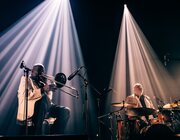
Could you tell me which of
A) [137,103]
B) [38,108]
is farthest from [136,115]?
[38,108]

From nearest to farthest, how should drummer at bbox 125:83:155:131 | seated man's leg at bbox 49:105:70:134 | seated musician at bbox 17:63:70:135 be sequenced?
seated musician at bbox 17:63:70:135 < seated man's leg at bbox 49:105:70:134 < drummer at bbox 125:83:155:131

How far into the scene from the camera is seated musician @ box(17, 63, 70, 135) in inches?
191

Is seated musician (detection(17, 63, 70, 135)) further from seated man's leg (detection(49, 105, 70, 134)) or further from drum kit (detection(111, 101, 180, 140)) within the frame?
drum kit (detection(111, 101, 180, 140))

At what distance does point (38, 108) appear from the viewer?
500 cm

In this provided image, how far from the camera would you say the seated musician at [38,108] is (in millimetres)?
4863

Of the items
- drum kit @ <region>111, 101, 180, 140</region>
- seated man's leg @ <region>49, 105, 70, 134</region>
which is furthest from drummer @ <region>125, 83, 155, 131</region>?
seated man's leg @ <region>49, 105, 70, 134</region>

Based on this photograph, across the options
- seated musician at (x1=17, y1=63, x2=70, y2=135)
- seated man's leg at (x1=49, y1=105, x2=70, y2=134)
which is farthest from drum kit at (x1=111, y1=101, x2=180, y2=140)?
seated musician at (x1=17, y1=63, x2=70, y2=135)

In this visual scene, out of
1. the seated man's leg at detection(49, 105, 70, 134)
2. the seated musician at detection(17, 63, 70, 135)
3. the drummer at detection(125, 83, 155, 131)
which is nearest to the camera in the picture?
the seated musician at detection(17, 63, 70, 135)

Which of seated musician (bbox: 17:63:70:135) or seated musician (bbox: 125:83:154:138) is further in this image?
seated musician (bbox: 125:83:154:138)

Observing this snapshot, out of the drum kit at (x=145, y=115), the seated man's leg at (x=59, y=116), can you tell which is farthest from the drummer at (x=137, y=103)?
the seated man's leg at (x=59, y=116)

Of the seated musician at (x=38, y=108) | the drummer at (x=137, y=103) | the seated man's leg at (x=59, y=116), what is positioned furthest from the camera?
the drummer at (x=137, y=103)

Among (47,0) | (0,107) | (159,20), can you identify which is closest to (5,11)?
(47,0)

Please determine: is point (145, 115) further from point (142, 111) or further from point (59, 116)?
point (59, 116)

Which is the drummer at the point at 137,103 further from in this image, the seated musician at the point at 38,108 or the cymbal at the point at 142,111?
the seated musician at the point at 38,108
